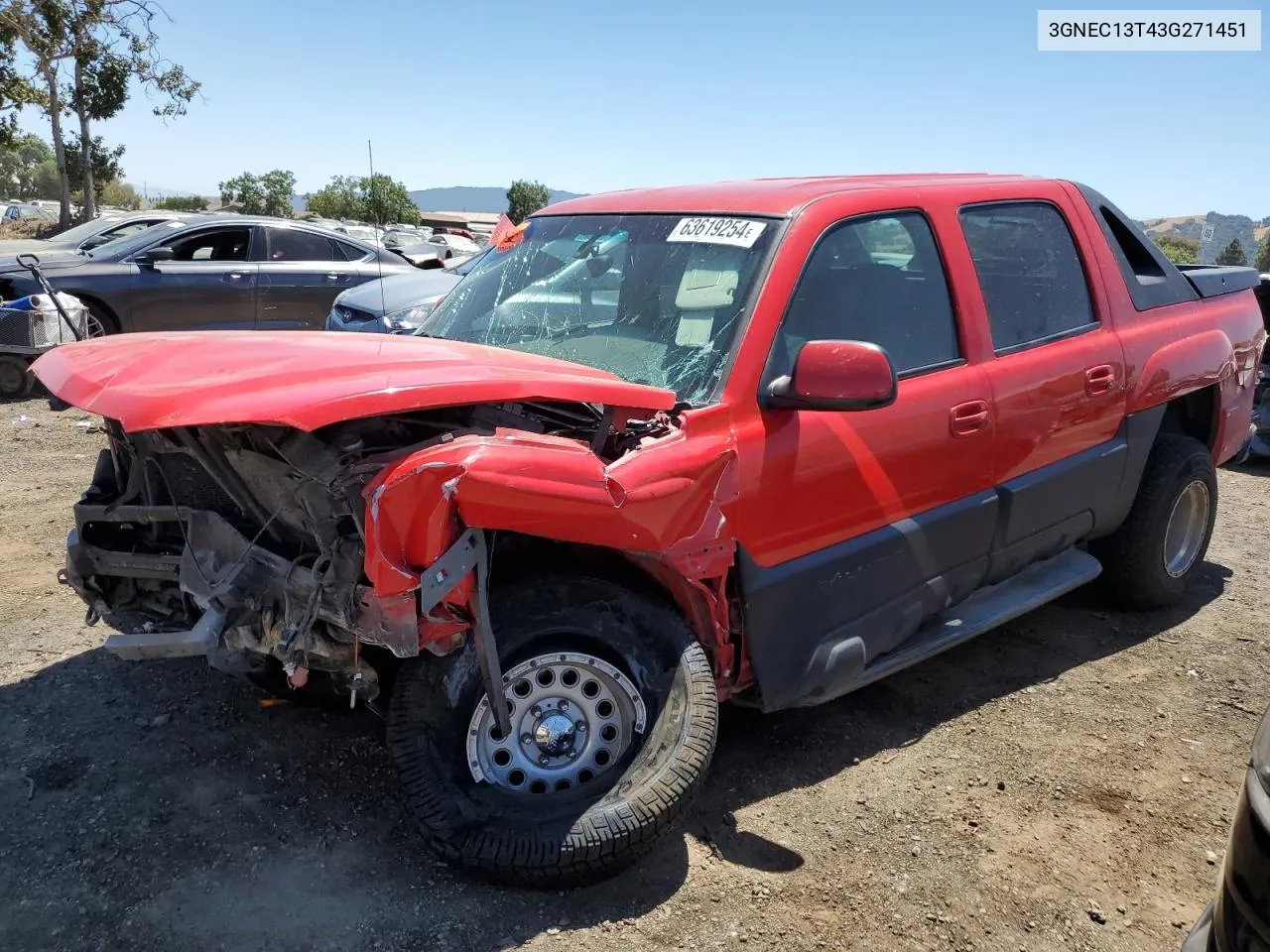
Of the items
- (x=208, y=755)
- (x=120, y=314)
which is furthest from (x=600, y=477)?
(x=120, y=314)

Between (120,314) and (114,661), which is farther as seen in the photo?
(120,314)

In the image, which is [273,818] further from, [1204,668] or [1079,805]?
[1204,668]

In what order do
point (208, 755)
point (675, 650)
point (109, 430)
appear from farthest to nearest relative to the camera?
point (208, 755) < point (109, 430) < point (675, 650)

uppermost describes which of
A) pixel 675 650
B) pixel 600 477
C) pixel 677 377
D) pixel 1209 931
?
pixel 677 377

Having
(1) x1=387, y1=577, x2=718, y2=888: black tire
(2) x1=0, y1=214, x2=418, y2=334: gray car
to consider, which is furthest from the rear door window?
(1) x1=387, y1=577, x2=718, y2=888: black tire

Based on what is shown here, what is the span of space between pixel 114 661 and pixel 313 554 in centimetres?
185

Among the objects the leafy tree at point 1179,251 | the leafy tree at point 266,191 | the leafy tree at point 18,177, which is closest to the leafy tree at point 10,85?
the leafy tree at point 266,191

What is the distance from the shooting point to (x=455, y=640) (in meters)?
2.54

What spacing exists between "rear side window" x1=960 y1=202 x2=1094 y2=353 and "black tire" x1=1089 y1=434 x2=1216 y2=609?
0.87 meters

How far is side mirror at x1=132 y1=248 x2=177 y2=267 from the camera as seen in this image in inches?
362

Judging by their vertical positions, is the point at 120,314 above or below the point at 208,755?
above

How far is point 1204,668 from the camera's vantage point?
410 cm

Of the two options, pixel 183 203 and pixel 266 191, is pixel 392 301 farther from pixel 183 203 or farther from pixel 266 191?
pixel 183 203

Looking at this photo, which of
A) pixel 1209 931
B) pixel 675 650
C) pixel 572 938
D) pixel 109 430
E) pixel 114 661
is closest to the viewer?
pixel 1209 931
